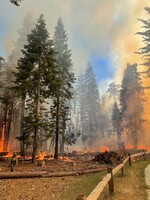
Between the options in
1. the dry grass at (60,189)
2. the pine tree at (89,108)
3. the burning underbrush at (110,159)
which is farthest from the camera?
the pine tree at (89,108)

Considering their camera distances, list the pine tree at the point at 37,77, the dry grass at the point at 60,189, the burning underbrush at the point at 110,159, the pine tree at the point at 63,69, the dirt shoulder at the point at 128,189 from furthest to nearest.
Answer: the pine tree at the point at 63,69
the pine tree at the point at 37,77
the burning underbrush at the point at 110,159
the dry grass at the point at 60,189
the dirt shoulder at the point at 128,189

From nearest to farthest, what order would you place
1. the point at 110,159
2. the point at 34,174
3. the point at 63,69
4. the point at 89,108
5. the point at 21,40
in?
the point at 34,174 < the point at 110,159 < the point at 63,69 < the point at 21,40 < the point at 89,108

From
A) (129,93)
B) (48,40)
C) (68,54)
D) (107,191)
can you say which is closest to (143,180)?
(107,191)

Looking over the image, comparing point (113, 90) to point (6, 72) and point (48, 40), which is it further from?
point (48, 40)

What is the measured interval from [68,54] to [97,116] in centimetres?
3876

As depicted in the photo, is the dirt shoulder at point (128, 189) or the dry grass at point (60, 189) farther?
the dry grass at point (60, 189)

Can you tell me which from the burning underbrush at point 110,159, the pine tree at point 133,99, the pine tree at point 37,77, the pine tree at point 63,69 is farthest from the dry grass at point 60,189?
the pine tree at point 133,99

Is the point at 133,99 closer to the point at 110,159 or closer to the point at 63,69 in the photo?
the point at 63,69

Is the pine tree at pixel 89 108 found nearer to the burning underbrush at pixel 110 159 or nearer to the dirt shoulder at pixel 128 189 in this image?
the burning underbrush at pixel 110 159

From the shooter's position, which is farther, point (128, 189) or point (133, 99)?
point (133, 99)

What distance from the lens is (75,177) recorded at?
18.9 meters

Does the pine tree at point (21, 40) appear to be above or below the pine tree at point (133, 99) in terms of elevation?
above

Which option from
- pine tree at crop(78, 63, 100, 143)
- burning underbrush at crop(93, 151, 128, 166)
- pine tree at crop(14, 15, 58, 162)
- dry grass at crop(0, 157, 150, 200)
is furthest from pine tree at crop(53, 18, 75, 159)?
pine tree at crop(78, 63, 100, 143)

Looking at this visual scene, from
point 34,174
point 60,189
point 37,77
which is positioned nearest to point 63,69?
point 37,77
